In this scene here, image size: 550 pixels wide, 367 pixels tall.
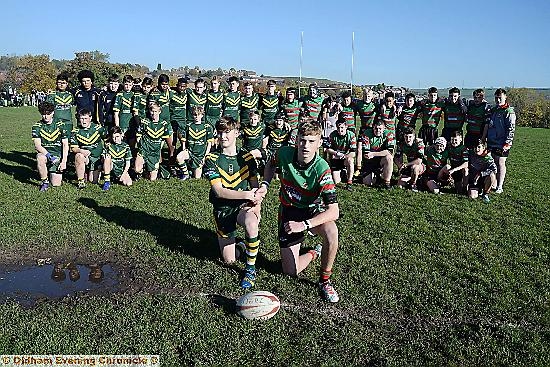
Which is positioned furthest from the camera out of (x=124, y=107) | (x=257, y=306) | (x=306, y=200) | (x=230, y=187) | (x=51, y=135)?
(x=124, y=107)

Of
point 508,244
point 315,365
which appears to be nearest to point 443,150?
point 508,244

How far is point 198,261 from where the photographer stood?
17.7 ft

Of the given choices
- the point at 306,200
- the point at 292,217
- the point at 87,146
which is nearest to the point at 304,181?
the point at 306,200

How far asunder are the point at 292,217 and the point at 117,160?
17.3 feet

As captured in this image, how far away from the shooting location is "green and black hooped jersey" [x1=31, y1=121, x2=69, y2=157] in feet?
28.3

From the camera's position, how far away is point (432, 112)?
10.4 meters

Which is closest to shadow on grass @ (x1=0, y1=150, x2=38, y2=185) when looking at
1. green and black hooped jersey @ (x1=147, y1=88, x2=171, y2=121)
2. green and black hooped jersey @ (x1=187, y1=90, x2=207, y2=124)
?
green and black hooped jersey @ (x1=147, y1=88, x2=171, y2=121)

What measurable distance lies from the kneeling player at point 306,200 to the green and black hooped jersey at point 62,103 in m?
6.12

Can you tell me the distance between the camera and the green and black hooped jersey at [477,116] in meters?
9.48

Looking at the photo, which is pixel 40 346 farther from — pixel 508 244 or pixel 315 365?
pixel 508 244

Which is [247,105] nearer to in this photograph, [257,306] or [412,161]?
[412,161]

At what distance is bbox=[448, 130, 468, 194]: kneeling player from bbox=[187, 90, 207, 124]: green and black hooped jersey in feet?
17.2

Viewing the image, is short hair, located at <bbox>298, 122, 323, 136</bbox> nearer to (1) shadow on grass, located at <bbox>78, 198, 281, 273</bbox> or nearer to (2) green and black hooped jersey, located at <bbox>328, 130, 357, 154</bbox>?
(1) shadow on grass, located at <bbox>78, 198, 281, 273</bbox>

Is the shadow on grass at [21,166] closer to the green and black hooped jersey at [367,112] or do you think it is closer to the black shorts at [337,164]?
the black shorts at [337,164]
